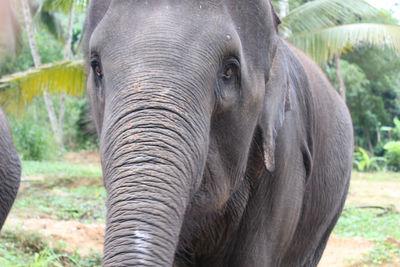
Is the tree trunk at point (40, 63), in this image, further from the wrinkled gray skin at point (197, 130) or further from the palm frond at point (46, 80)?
the wrinkled gray skin at point (197, 130)

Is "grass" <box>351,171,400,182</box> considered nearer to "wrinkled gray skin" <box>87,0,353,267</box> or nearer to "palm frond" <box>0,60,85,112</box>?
"palm frond" <box>0,60,85,112</box>

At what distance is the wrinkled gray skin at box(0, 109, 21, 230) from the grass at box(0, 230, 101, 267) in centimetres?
63

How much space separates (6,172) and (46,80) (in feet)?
23.3

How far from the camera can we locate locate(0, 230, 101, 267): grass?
17.8ft

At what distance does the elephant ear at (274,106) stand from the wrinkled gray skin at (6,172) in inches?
109

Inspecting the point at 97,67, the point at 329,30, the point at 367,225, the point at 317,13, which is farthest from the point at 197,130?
the point at 317,13

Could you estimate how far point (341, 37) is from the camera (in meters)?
12.1

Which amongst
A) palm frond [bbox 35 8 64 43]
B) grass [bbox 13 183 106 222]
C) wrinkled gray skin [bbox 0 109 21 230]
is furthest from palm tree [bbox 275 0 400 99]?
palm frond [bbox 35 8 64 43]

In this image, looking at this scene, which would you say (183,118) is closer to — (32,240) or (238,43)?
(238,43)

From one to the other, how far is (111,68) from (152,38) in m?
0.19

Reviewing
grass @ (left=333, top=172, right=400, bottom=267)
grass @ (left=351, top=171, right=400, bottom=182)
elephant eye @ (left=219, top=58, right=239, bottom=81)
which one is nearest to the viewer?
elephant eye @ (left=219, top=58, right=239, bottom=81)

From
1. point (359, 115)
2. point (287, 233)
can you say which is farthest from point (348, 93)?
point (287, 233)

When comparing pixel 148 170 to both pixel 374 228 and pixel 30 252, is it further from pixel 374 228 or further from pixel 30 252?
pixel 374 228

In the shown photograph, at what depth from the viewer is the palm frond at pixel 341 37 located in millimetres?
11891
